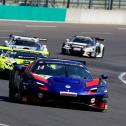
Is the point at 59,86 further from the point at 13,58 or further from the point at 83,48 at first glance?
the point at 83,48

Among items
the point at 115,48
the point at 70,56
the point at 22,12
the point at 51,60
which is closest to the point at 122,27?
the point at 22,12

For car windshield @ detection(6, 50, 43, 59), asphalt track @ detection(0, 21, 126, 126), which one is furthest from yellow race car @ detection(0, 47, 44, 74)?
asphalt track @ detection(0, 21, 126, 126)

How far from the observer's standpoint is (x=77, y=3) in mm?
64125

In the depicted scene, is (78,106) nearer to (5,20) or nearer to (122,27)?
(5,20)

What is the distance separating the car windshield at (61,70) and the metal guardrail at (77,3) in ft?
146

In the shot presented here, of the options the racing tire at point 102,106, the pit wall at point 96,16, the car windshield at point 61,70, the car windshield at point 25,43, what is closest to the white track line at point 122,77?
the car windshield at point 25,43

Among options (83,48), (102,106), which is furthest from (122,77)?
(102,106)

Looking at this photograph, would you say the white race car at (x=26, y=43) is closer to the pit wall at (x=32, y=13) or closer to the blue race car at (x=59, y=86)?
the blue race car at (x=59, y=86)

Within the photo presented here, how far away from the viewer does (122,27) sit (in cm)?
6241

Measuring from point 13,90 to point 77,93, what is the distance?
1861 mm

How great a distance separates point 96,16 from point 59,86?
47.8 metres

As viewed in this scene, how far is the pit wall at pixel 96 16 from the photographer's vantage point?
6065 centimetres

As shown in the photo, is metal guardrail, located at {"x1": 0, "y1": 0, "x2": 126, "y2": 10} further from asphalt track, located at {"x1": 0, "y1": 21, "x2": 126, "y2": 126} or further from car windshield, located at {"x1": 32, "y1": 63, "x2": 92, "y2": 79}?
car windshield, located at {"x1": 32, "y1": 63, "x2": 92, "y2": 79}

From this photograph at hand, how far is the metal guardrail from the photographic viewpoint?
62094mm
